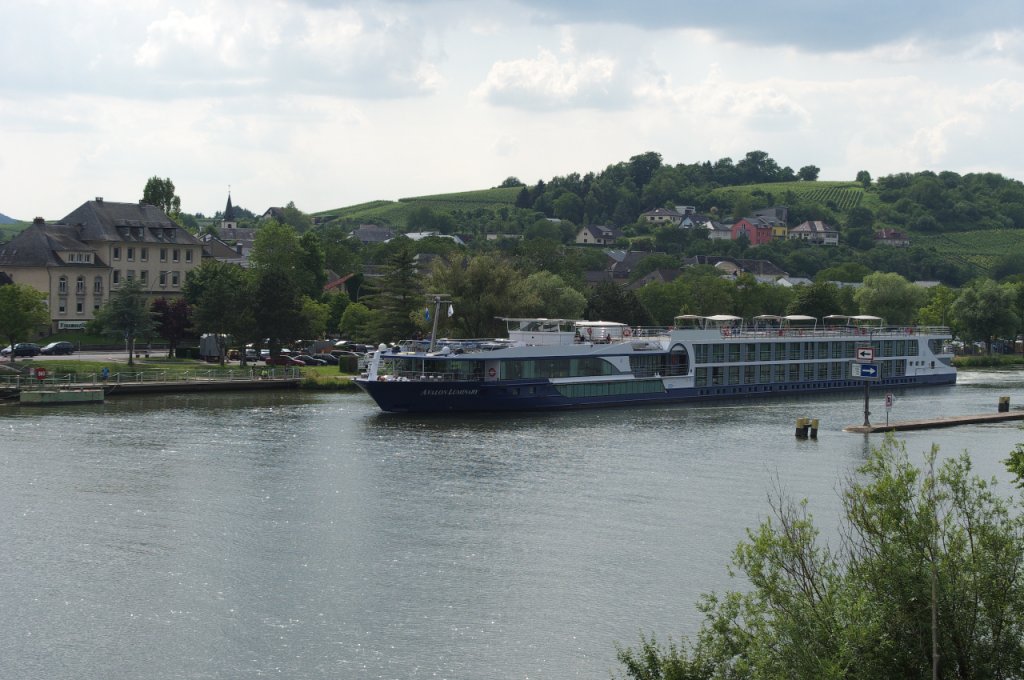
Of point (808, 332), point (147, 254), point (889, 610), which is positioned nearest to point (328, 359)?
point (147, 254)

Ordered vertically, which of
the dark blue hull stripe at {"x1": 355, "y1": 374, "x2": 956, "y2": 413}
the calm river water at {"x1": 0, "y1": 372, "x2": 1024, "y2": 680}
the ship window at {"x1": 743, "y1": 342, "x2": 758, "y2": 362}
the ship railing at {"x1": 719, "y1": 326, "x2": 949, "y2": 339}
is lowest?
the calm river water at {"x1": 0, "y1": 372, "x2": 1024, "y2": 680}

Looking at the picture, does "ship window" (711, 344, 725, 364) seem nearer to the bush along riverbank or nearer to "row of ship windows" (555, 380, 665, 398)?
"row of ship windows" (555, 380, 665, 398)

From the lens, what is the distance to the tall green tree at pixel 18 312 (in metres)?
84.3

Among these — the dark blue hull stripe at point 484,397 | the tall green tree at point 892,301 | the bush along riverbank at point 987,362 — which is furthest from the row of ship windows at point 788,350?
the tall green tree at point 892,301

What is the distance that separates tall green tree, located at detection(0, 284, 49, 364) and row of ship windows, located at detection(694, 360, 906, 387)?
45259 millimetres

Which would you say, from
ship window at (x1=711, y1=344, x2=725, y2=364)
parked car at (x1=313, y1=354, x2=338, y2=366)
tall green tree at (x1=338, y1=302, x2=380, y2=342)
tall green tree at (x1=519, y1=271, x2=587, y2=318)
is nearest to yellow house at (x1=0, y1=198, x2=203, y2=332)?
tall green tree at (x1=338, y1=302, x2=380, y2=342)

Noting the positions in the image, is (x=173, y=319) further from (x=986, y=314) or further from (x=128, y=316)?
(x=986, y=314)

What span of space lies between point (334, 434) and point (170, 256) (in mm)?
56994

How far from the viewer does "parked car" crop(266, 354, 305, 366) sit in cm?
9100

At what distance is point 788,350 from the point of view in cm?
8775

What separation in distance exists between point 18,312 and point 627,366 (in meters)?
41.2

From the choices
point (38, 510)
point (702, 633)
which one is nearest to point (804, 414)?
point (38, 510)

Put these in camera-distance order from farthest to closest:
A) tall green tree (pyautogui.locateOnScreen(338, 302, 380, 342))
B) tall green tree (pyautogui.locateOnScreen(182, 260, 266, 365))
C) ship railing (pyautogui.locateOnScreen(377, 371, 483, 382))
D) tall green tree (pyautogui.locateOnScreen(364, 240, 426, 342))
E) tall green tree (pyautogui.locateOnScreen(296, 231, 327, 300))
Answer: tall green tree (pyautogui.locateOnScreen(296, 231, 327, 300)), tall green tree (pyautogui.locateOnScreen(338, 302, 380, 342)), tall green tree (pyautogui.locateOnScreen(364, 240, 426, 342)), tall green tree (pyautogui.locateOnScreen(182, 260, 266, 365)), ship railing (pyautogui.locateOnScreen(377, 371, 483, 382))

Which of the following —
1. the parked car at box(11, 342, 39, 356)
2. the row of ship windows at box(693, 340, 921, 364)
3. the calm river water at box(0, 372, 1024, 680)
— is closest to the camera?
the calm river water at box(0, 372, 1024, 680)
